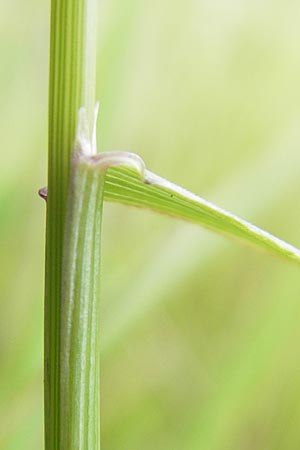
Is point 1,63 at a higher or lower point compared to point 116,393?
higher

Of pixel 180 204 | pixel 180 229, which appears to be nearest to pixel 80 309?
pixel 180 204

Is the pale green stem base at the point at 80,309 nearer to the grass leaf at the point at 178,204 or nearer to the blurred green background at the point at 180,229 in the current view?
the grass leaf at the point at 178,204

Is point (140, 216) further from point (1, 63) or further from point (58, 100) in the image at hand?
point (58, 100)

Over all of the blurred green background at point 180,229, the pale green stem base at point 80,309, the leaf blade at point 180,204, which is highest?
the blurred green background at point 180,229

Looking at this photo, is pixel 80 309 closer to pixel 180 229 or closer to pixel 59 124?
pixel 59 124

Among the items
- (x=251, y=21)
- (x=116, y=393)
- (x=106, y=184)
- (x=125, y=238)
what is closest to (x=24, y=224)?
(x=125, y=238)

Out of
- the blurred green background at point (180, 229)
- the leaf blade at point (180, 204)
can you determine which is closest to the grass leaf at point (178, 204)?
the leaf blade at point (180, 204)
